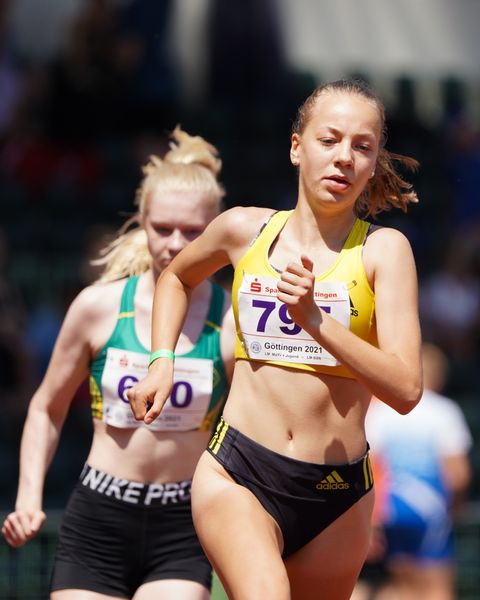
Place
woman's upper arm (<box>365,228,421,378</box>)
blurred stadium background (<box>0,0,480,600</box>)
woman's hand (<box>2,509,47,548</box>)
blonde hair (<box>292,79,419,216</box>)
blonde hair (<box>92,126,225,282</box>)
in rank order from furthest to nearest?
blurred stadium background (<box>0,0,480,600</box>), blonde hair (<box>92,126,225,282</box>), woman's hand (<box>2,509,47,548</box>), blonde hair (<box>292,79,419,216</box>), woman's upper arm (<box>365,228,421,378</box>)

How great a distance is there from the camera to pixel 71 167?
34.2ft

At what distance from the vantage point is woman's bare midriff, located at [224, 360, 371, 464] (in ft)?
11.3

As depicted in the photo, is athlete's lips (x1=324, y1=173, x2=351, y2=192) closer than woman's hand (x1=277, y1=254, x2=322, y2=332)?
No

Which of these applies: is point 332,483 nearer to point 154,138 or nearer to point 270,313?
point 270,313

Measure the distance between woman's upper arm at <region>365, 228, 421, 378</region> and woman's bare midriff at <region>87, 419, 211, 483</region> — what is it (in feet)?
3.46

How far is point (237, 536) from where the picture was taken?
329cm

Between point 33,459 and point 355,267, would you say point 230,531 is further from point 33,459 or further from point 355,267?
point 33,459

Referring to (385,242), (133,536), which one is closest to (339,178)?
(385,242)

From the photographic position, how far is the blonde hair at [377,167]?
3551 millimetres

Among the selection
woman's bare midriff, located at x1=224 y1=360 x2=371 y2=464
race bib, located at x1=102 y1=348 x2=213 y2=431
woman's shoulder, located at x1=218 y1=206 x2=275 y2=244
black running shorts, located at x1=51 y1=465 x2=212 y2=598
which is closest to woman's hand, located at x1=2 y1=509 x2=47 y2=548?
black running shorts, located at x1=51 y1=465 x2=212 y2=598

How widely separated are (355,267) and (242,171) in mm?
7906

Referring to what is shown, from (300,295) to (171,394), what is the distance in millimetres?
1066

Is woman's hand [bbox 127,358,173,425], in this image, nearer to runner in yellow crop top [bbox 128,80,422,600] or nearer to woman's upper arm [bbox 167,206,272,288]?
runner in yellow crop top [bbox 128,80,422,600]

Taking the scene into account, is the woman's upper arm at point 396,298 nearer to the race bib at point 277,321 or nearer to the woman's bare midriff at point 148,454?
the race bib at point 277,321
